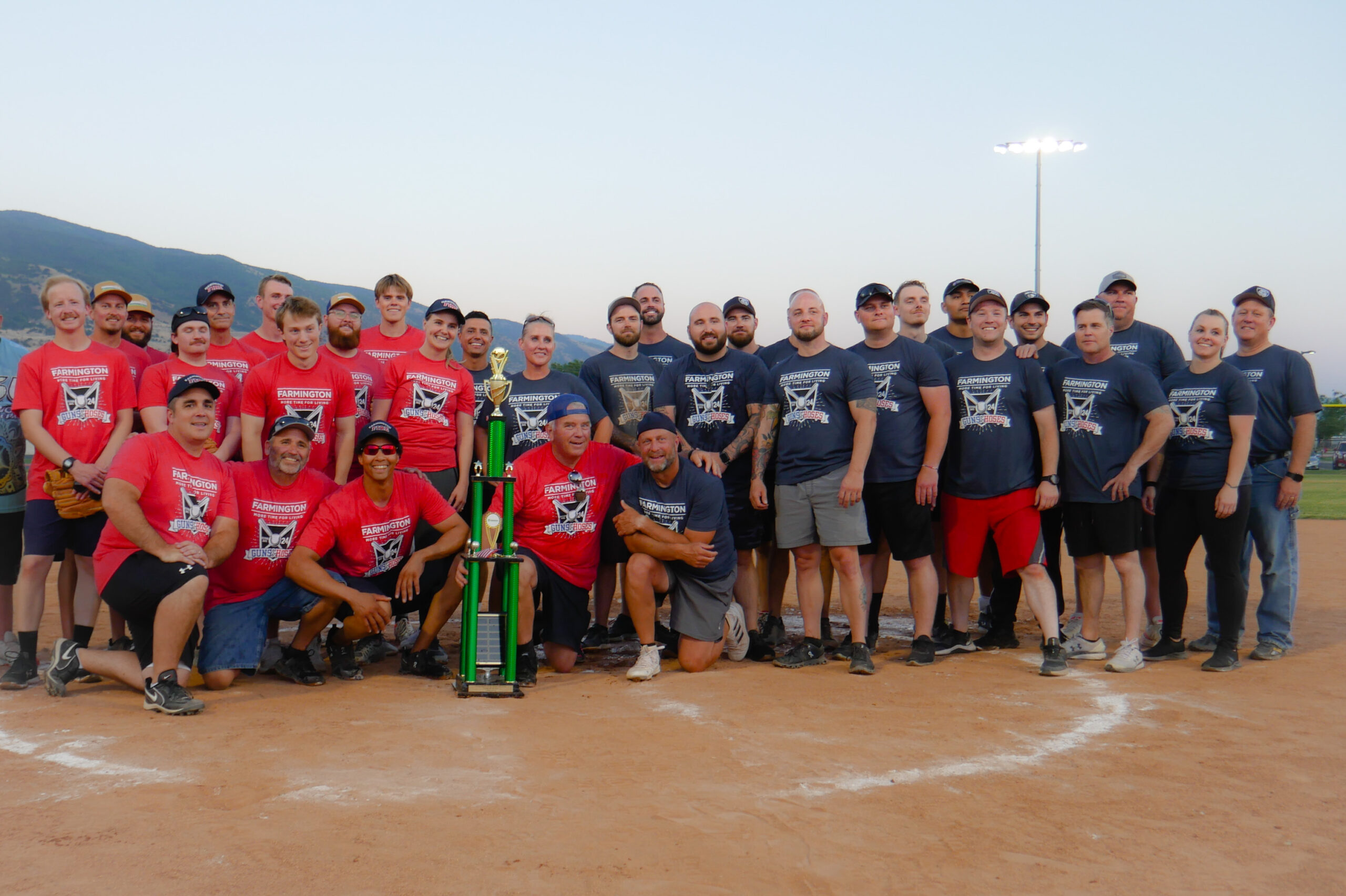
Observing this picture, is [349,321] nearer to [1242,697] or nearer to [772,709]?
[772,709]

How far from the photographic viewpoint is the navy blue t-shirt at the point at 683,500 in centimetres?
604

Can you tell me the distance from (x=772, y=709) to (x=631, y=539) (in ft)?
4.86

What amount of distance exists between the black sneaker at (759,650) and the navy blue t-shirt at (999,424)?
1633 millimetres

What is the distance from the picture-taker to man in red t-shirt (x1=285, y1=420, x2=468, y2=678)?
5605mm

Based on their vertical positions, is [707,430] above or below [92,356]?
below

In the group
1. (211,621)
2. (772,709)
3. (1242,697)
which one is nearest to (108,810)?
(211,621)

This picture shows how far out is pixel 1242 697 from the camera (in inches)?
212

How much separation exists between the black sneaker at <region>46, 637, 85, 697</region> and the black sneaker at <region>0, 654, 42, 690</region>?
225mm

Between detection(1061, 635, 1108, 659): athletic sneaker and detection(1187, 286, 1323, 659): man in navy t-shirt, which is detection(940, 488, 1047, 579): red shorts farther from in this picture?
detection(1187, 286, 1323, 659): man in navy t-shirt

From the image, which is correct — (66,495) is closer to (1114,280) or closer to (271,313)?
(271,313)

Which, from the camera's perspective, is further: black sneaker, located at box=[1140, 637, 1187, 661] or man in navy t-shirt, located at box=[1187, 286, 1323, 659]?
black sneaker, located at box=[1140, 637, 1187, 661]

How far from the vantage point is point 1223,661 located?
6.01 meters

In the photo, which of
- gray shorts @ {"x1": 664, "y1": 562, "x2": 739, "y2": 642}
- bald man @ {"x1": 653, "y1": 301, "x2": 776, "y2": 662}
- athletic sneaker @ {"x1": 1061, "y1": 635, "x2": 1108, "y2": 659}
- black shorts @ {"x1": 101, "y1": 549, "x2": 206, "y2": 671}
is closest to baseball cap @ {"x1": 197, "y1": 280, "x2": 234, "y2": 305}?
black shorts @ {"x1": 101, "y1": 549, "x2": 206, "y2": 671}

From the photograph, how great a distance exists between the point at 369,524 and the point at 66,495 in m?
1.74
